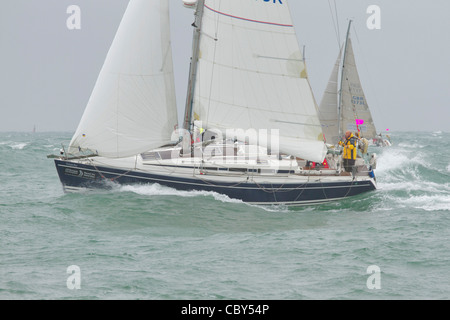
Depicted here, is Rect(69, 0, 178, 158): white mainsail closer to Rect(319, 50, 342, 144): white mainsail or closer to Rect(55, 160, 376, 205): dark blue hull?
Rect(55, 160, 376, 205): dark blue hull

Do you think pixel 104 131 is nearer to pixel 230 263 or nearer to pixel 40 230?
pixel 40 230

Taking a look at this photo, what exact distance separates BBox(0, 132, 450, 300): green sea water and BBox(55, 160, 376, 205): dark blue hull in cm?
33

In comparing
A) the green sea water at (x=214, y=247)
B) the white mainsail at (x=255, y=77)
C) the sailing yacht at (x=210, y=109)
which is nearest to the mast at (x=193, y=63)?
the sailing yacht at (x=210, y=109)

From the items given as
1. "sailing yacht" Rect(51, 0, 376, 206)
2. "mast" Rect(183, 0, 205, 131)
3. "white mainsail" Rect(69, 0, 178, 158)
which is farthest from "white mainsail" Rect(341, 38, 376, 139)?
"white mainsail" Rect(69, 0, 178, 158)

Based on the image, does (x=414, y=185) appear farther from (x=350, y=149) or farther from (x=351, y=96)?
(x=351, y=96)

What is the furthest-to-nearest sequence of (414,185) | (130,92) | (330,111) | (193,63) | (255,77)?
(330,111)
(414,185)
(193,63)
(255,77)
(130,92)

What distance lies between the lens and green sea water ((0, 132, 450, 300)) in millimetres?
11906

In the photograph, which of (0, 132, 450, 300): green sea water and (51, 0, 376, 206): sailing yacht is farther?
(51, 0, 376, 206): sailing yacht

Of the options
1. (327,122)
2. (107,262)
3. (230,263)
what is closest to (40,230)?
(107,262)

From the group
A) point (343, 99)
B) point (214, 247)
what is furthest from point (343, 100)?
point (214, 247)

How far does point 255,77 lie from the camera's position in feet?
69.5

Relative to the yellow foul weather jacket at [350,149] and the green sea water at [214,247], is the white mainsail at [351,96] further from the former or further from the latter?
the yellow foul weather jacket at [350,149]

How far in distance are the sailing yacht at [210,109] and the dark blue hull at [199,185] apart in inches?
1.4

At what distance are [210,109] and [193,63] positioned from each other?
183 centimetres
